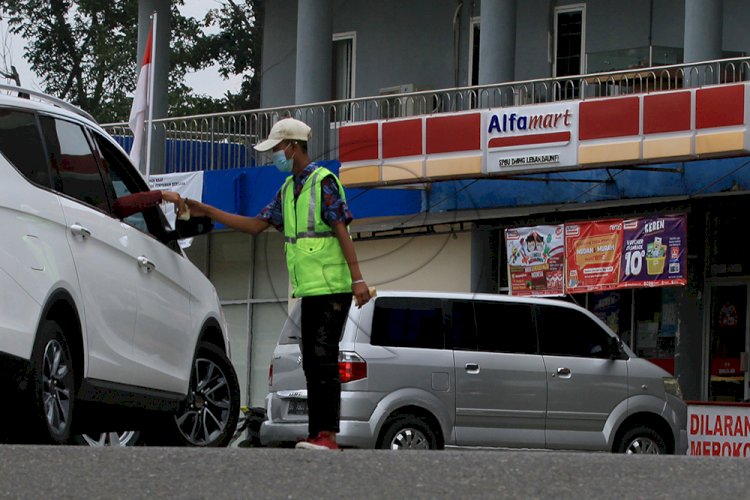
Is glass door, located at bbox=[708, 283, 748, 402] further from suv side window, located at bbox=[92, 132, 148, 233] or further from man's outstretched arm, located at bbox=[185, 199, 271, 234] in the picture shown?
man's outstretched arm, located at bbox=[185, 199, 271, 234]

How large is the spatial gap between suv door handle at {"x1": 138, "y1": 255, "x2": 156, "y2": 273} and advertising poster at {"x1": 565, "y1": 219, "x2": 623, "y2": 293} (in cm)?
1372

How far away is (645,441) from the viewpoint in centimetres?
1727

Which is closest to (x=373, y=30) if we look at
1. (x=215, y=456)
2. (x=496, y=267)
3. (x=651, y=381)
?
(x=496, y=267)

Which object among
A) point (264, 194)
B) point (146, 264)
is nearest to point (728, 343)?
point (264, 194)

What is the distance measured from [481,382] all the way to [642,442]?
6.39 feet

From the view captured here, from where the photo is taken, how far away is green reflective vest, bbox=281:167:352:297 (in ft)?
28.9

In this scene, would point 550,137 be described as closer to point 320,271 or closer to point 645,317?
point 645,317

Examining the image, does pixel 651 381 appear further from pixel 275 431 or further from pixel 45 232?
pixel 45 232

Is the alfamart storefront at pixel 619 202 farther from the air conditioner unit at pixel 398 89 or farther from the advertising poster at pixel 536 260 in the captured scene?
the air conditioner unit at pixel 398 89

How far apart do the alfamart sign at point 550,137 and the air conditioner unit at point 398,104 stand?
1.52 m

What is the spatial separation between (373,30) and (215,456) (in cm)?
2473

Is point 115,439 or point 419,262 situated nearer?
point 115,439

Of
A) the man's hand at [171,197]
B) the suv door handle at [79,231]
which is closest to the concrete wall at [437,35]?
the man's hand at [171,197]

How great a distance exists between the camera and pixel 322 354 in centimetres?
884
